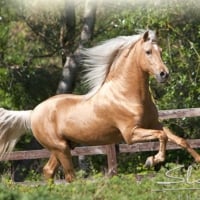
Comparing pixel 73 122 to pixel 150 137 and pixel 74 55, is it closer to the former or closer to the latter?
pixel 150 137

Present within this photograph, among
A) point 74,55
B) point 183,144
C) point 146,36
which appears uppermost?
point 146,36

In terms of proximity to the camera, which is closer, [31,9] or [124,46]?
[124,46]

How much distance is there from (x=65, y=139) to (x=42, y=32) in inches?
305

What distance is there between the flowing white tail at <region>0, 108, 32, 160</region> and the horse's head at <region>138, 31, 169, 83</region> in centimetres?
228

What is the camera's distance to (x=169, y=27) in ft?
54.9

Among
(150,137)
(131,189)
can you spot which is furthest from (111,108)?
(131,189)

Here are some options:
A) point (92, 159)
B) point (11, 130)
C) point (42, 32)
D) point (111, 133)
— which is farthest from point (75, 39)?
point (111, 133)

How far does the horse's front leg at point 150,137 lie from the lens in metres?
10.6

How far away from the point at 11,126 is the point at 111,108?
2083mm

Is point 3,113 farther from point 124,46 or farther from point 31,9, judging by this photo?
point 31,9

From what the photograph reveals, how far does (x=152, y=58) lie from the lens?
11148 millimetres

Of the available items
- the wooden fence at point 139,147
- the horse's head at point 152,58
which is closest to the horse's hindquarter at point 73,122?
the horse's head at point 152,58

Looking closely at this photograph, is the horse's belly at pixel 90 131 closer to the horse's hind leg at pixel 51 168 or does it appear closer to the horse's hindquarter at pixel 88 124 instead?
the horse's hindquarter at pixel 88 124

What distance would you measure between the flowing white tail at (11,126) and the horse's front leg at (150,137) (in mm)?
2017
